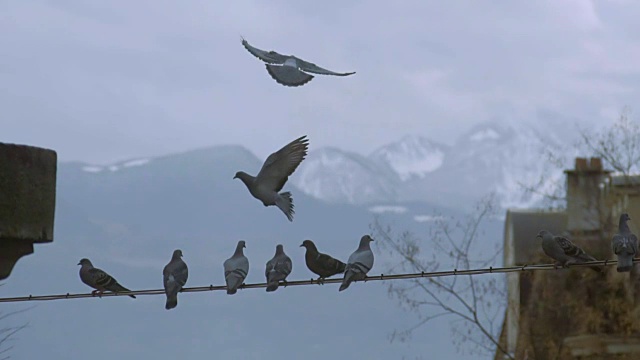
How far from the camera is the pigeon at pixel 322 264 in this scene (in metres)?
9.50

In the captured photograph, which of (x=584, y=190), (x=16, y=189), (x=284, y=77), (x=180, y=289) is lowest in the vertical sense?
(x=180, y=289)

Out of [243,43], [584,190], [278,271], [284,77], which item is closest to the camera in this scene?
[278,271]

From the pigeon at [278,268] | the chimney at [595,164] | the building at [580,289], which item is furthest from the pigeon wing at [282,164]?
the chimney at [595,164]

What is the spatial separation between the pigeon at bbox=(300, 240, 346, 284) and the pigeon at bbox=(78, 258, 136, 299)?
4.30 ft

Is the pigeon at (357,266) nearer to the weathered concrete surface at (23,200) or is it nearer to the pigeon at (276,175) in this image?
the pigeon at (276,175)

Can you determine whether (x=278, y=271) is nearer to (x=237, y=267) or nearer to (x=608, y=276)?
(x=237, y=267)

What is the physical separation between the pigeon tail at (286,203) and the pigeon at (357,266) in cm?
52

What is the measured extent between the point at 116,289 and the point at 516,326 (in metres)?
17.2

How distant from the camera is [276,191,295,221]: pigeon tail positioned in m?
8.53

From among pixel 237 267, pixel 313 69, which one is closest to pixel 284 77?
pixel 313 69

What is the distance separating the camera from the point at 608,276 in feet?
80.6

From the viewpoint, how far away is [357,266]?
28.6 feet

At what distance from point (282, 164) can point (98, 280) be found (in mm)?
1979

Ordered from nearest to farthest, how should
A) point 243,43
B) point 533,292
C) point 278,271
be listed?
point 278,271 < point 243,43 < point 533,292
